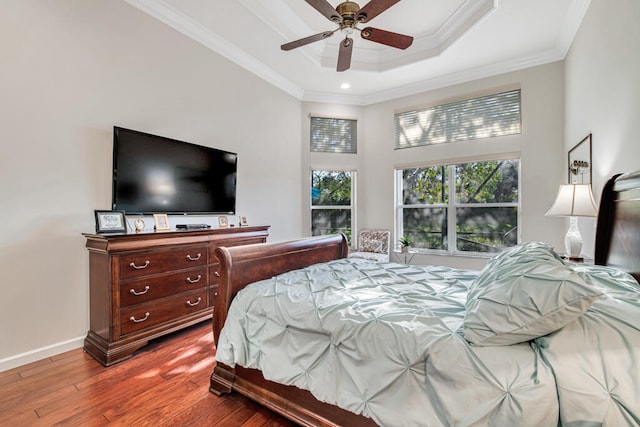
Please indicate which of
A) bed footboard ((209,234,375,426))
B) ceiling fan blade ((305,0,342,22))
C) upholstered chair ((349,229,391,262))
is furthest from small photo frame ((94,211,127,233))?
upholstered chair ((349,229,391,262))

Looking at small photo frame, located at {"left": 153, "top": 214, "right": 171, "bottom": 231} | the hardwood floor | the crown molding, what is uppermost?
the crown molding

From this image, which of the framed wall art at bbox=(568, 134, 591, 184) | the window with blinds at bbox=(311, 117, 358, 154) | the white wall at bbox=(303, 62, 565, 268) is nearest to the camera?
the framed wall art at bbox=(568, 134, 591, 184)

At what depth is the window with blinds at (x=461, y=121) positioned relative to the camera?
13.5ft

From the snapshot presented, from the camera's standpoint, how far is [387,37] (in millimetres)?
2598

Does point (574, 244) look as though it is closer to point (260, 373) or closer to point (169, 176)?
point (260, 373)

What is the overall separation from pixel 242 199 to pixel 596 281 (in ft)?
11.9

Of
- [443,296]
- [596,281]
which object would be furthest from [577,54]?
[443,296]

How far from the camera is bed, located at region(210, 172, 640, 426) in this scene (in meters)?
0.90

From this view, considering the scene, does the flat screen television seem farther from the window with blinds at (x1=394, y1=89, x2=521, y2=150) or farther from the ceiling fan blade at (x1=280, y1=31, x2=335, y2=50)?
the window with blinds at (x1=394, y1=89, x2=521, y2=150)

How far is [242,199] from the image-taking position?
4.01m

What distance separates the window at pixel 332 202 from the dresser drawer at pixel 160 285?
8.44 feet

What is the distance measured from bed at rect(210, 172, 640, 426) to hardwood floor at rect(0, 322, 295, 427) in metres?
0.14

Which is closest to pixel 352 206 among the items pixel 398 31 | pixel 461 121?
pixel 461 121

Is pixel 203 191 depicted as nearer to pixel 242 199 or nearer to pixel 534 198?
pixel 242 199
